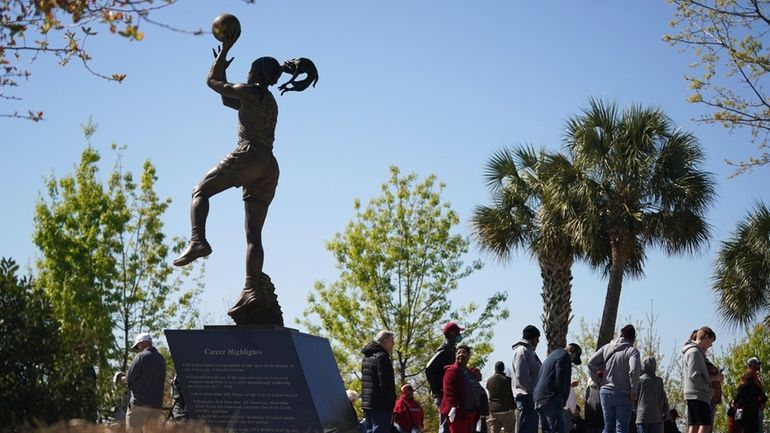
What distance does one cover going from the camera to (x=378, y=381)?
12422 millimetres

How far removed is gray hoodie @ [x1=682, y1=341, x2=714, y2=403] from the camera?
14.4 m

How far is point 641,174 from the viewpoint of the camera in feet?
88.7

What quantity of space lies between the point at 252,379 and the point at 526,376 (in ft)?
17.7

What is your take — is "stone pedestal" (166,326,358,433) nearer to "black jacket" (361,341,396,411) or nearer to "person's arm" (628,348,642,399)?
"black jacket" (361,341,396,411)

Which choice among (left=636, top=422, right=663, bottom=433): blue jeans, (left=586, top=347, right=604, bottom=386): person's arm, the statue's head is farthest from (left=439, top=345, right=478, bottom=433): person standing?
the statue's head

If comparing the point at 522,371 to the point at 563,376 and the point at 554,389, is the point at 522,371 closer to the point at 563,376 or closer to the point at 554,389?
the point at 554,389

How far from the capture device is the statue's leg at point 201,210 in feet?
33.6

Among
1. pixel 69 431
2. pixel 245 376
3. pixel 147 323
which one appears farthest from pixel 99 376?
pixel 147 323

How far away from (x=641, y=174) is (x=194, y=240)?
18.6 metres

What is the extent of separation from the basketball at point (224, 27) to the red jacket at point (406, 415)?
6563mm

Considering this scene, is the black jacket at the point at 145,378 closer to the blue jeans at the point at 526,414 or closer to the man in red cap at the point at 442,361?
the man in red cap at the point at 442,361

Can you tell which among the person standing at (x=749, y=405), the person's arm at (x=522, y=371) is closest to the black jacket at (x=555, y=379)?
the person's arm at (x=522, y=371)

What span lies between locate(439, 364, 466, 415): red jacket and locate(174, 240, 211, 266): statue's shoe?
4221 mm

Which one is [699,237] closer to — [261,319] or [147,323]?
[147,323]
